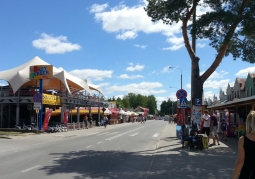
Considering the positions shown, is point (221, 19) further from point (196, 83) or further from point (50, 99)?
point (50, 99)

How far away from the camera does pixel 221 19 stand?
15.5 m

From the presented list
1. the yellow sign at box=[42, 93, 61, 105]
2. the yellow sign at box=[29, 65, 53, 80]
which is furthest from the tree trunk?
the yellow sign at box=[42, 93, 61, 105]

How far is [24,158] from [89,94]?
33.2 m

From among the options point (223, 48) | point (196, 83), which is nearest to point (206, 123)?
point (196, 83)

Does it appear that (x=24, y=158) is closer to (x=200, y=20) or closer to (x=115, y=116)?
(x=200, y=20)

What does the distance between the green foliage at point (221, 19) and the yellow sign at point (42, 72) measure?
17083mm

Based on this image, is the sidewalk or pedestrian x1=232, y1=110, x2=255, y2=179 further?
the sidewalk

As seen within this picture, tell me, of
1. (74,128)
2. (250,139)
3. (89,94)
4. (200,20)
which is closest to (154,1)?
(200,20)

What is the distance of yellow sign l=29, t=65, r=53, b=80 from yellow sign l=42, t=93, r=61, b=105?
1908 millimetres

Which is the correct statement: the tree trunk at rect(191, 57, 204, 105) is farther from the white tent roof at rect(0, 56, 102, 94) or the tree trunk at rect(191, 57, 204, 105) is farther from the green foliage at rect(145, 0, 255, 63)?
the white tent roof at rect(0, 56, 102, 94)

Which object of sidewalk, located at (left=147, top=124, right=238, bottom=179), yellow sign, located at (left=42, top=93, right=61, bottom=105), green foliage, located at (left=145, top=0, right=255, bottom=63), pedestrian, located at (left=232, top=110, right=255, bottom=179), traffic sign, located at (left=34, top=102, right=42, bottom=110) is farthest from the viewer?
yellow sign, located at (left=42, top=93, right=61, bottom=105)

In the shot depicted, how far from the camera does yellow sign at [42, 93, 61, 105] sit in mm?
31800

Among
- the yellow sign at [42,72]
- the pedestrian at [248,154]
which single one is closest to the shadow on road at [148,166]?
the pedestrian at [248,154]

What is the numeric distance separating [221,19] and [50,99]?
21989mm
